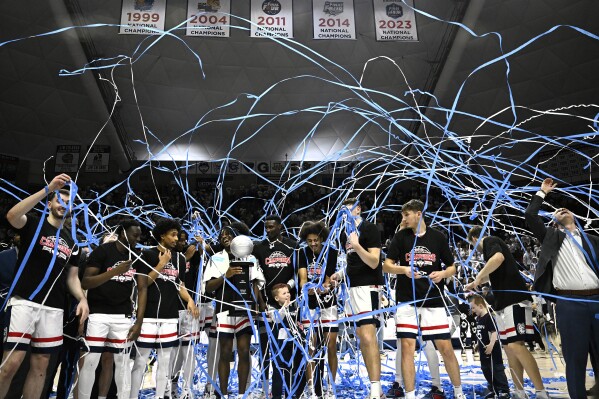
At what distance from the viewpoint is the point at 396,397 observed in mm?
4047

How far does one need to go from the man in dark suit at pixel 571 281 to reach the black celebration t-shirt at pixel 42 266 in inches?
135

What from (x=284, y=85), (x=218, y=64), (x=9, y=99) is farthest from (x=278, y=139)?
(x=9, y=99)

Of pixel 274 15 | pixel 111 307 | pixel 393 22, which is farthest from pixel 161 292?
pixel 393 22

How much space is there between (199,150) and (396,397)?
16267 millimetres

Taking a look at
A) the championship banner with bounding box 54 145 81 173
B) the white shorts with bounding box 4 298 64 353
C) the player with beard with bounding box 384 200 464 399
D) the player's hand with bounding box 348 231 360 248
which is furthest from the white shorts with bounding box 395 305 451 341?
the championship banner with bounding box 54 145 81 173

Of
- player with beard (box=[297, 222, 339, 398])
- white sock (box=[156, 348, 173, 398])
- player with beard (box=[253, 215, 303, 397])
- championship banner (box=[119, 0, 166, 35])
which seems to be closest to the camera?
white sock (box=[156, 348, 173, 398])

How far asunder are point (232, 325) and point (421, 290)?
168cm

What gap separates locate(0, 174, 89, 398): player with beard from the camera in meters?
2.81

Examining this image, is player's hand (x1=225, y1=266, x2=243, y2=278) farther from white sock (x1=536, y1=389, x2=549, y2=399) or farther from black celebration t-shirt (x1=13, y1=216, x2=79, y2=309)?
white sock (x1=536, y1=389, x2=549, y2=399)

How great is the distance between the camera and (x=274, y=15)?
1168 centimetres

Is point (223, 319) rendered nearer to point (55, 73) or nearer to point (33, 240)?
point (33, 240)

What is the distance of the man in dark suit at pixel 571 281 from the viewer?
314 centimetres

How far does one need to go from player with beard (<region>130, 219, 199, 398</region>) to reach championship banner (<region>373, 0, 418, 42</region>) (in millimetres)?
9552

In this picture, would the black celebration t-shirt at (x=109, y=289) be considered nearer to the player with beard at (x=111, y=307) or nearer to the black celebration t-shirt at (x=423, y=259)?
the player with beard at (x=111, y=307)
